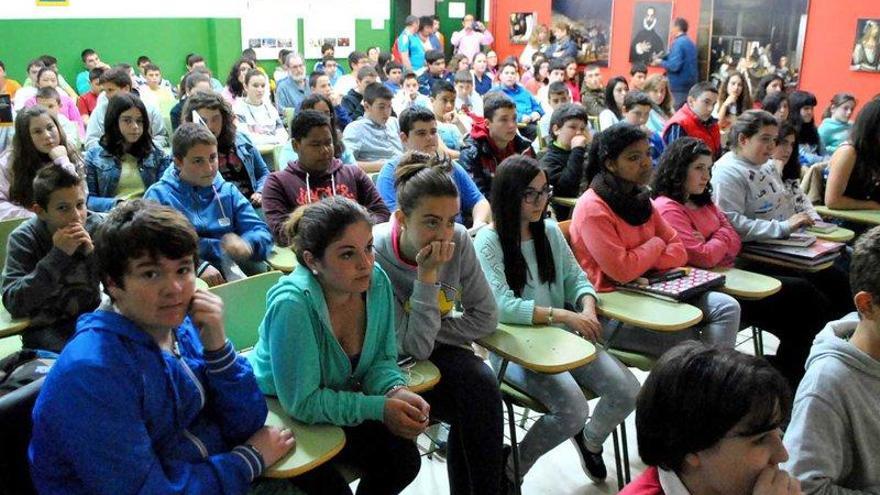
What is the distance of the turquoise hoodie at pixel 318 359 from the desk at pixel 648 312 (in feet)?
3.03

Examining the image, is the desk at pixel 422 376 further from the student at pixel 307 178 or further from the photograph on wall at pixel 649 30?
the photograph on wall at pixel 649 30

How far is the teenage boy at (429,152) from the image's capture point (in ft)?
12.7

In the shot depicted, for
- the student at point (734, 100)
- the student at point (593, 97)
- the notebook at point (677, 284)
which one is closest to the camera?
the notebook at point (677, 284)

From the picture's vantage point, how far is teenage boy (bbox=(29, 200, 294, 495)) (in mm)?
1385

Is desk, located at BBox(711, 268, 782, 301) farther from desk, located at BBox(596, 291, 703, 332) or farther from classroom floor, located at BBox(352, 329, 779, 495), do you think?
classroom floor, located at BBox(352, 329, 779, 495)

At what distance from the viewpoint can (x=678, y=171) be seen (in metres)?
3.15

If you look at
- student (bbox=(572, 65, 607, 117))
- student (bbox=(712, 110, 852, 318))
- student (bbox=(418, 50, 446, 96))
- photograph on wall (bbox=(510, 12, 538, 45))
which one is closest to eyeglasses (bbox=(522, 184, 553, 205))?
student (bbox=(712, 110, 852, 318))

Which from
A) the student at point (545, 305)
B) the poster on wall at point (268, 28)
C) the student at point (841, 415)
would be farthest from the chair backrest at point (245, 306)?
the poster on wall at point (268, 28)

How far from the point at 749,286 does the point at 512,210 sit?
1.06m

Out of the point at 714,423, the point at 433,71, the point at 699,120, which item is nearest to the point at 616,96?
the point at 699,120

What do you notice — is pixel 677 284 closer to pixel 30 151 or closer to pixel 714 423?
pixel 714 423

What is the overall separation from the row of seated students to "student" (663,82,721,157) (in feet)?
5.86

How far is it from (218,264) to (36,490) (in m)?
1.88

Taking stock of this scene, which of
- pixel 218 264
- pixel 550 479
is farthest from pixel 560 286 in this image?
pixel 218 264
